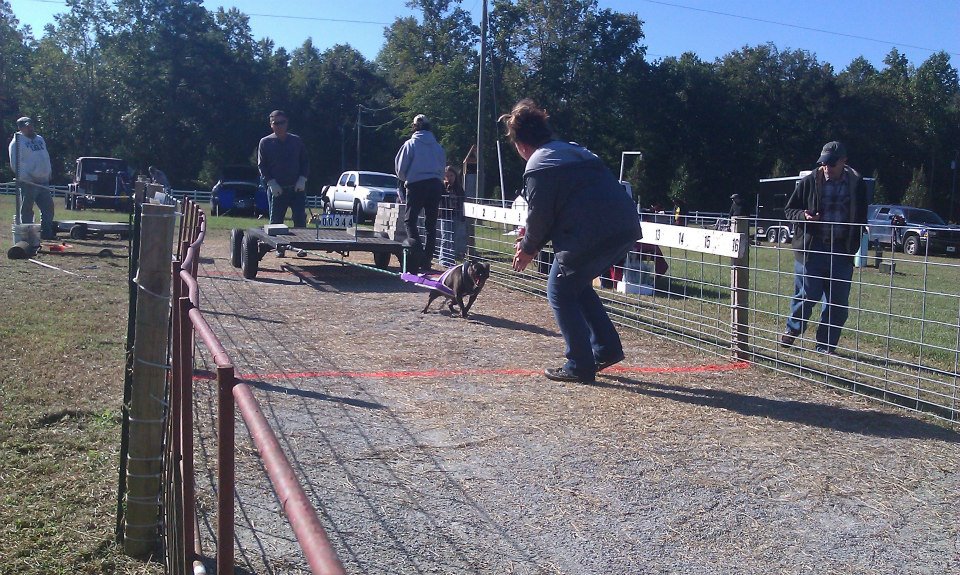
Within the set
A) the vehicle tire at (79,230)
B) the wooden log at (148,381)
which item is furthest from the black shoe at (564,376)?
the vehicle tire at (79,230)

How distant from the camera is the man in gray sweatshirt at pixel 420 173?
11.0 m

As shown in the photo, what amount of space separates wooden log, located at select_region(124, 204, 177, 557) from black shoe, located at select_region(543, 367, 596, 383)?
10.5 feet

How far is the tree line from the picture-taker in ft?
188

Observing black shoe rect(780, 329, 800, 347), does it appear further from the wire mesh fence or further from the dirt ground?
the dirt ground

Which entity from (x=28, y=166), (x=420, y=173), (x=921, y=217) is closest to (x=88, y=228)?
(x=28, y=166)

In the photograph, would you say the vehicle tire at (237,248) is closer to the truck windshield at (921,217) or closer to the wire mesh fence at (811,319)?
the wire mesh fence at (811,319)

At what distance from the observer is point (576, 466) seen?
4391 mm

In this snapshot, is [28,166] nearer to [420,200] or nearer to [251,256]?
[251,256]

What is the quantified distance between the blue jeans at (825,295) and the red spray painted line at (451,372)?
731mm

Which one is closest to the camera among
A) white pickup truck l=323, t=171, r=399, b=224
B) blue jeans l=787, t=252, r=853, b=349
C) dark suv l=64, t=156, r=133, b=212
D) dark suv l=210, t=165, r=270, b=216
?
blue jeans l=787, t=252, r=853, b=349

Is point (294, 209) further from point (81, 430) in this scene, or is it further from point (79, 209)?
point (79, 209)

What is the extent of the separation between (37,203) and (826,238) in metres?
11.5

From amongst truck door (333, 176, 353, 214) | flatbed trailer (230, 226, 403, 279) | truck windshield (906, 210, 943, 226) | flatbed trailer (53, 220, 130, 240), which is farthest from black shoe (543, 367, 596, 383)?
truck windshield (906, 210, 943, 226)

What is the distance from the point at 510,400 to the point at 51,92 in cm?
6187
